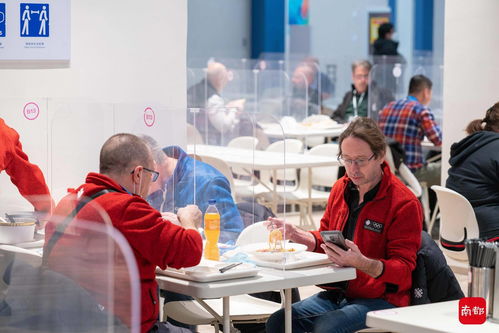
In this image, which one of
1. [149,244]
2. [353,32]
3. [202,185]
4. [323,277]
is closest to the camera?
[149,244]

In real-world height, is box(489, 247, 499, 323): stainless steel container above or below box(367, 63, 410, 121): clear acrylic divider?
below

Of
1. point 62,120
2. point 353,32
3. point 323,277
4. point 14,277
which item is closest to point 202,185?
point 323,277

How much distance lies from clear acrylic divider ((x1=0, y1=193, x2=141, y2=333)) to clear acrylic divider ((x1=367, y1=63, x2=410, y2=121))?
799cm

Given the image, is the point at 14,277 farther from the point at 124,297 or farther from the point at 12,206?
the point at 12,206

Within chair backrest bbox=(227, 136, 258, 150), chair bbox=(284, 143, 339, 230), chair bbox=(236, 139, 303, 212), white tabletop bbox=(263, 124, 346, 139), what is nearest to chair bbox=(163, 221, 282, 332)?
chair backrest bbox=(227, 136, 258, 150)

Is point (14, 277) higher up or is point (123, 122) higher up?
point (123, 122)

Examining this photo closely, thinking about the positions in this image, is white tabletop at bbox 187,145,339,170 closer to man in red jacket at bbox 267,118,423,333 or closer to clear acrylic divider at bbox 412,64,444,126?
man in red jacket at bbox 267,118,423,333

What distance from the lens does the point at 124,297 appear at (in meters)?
2.54

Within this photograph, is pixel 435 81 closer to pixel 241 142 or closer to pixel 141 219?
pixel 241 142

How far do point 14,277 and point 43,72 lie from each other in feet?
8.43

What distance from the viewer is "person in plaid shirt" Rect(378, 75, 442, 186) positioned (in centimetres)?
873

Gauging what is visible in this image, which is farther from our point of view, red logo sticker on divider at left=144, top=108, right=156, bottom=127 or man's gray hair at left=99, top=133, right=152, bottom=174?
red logo sticker on divider at left=144, top=108, right=156, bottom=127

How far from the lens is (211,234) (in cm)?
401

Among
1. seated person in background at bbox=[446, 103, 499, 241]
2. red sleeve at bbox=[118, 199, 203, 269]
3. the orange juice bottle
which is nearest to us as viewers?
red sleeve at bbox=[118, 199, 203, 269]
